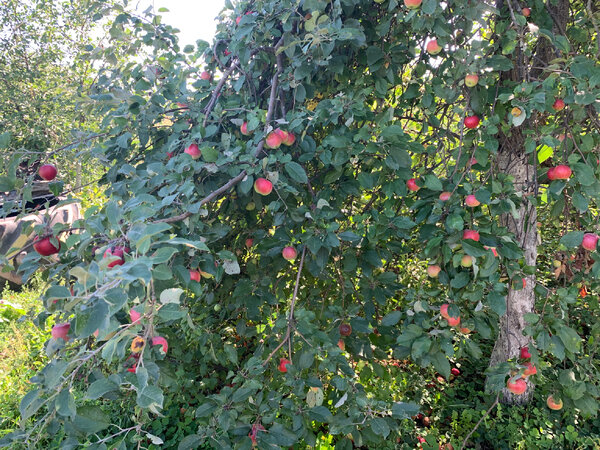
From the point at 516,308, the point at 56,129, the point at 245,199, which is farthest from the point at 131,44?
the point at 56,129

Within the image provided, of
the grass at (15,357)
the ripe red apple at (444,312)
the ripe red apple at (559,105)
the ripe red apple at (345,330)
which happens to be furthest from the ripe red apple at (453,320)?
the grass at (15,357)

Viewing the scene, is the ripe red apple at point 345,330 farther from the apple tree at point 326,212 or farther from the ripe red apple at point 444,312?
the ripe red apple at point 444,312

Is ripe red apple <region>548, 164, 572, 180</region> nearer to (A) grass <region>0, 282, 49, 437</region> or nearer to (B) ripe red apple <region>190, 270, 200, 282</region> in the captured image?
(B) ripe red apple <region>190, 270, 200, 282</region>

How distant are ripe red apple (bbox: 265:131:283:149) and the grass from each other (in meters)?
1.52

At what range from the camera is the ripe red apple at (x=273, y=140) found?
1.25 metres

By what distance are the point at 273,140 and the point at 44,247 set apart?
74 cm

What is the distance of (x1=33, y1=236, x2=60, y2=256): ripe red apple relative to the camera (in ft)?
3.31

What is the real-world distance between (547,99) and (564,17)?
0.92 meters

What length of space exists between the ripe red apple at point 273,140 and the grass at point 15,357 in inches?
59.8

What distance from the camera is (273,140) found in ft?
4.14

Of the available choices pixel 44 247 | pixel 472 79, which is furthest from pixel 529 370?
pixel 44 247

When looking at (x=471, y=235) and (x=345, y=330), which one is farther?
(x=345, y=330)

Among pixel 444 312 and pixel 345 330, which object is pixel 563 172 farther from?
pixel 345 330

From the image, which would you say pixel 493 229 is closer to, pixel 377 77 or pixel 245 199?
pixel 377 77
